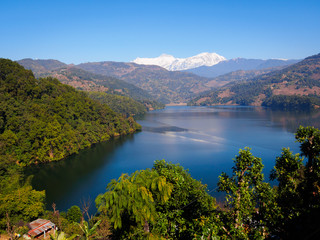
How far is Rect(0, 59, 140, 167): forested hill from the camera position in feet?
145

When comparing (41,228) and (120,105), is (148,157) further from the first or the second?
(120,105)

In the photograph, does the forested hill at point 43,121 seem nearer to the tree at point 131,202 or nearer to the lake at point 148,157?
the lake at point 148,157

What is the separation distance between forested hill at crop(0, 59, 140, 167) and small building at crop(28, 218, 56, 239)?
39.1ft

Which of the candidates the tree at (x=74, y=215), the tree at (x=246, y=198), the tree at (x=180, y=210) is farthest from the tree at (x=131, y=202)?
the tree at (x=74, y=215)

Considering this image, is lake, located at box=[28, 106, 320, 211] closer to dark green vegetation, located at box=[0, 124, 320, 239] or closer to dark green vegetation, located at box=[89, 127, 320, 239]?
dark green vegetation, located at box=[0, 124, 320, 239]

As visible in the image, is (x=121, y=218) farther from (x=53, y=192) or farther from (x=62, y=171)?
(x=62, y=171)

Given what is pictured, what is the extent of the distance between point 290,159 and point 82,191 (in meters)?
28.2

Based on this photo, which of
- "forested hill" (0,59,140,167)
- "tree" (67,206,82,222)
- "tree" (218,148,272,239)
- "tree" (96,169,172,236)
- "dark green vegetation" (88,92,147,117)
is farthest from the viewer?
"dark green vegetation" (88,92,147,117)

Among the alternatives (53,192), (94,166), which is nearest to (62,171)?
(94,166)

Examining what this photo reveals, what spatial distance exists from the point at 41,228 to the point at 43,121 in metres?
33.9

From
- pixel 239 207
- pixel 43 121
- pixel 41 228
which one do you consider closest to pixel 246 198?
pixel 239 207

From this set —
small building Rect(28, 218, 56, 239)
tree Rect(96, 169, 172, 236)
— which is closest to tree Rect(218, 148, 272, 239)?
tree Rect(96, 169, 172, 236)

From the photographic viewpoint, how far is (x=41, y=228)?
20.7 meters

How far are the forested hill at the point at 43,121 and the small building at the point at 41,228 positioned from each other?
470 inches
